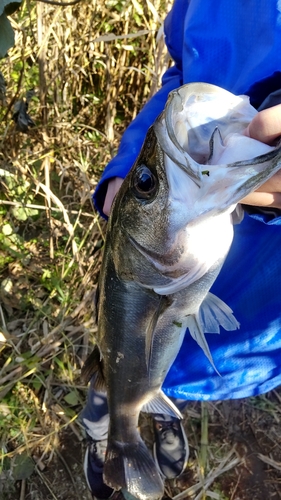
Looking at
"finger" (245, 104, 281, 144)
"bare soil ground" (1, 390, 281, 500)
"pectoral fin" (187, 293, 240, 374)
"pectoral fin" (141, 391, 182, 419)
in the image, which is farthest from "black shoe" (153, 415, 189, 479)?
"finger" (245, 104, 281, 144)

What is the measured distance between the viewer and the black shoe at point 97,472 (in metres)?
2.29

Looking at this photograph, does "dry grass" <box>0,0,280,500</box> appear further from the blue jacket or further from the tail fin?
the blue jacket

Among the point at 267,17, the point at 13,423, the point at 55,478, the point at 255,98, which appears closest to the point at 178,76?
the point at 267,17

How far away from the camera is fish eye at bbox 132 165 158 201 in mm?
1001

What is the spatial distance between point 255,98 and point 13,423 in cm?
219

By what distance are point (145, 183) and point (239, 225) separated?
0.53 m

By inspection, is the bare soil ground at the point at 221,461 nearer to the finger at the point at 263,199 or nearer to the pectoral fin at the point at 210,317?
the pectoral fin at the point at 210,317

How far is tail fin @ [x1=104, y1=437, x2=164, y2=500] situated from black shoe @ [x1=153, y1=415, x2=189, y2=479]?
1.41 ft

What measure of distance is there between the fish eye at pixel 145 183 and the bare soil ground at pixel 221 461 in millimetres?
1921

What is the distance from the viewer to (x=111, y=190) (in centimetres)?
154

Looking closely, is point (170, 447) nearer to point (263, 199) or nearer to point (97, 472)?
point (97, 472)

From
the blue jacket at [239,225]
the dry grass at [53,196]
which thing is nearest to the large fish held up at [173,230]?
the blue jacket at [239,225]

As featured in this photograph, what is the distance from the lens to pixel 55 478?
7.87 feet

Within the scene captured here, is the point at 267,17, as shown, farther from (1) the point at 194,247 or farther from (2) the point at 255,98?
(1) the point at 194,247
